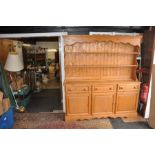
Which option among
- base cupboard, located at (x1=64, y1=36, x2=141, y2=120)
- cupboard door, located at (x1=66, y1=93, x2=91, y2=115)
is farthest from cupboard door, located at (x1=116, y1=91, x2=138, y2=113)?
cupboard door, located at (x1=66, y1=93, x2=91, y2=115)

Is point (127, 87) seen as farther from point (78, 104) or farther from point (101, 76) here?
point (78, 104)

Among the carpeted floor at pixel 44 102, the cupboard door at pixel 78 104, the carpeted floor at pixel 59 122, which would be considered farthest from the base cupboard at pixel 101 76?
the carpeted floor at pixel 44 102

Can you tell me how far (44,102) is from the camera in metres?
4.16

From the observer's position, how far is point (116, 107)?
313 centimetres

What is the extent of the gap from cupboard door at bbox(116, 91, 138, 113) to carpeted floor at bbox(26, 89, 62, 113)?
1530 millimetres

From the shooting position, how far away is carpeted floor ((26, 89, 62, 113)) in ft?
12.2

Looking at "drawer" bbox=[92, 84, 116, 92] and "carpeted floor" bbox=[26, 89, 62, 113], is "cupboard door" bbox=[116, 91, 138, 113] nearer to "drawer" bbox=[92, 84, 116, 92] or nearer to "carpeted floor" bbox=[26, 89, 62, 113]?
"drawer" bbox=[92, 84, 116, 92]

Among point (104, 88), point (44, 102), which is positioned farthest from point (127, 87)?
point (44, 102)

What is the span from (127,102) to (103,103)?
0.54m
